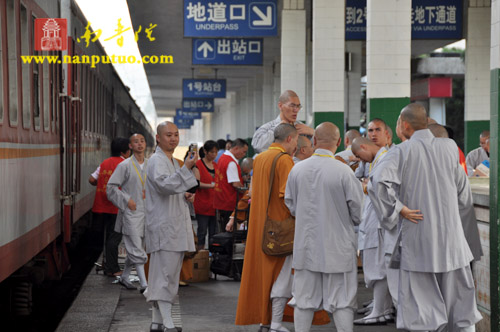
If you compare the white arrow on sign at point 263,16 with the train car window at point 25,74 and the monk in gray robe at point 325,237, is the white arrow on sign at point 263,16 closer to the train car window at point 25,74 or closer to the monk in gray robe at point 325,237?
the train car window at point 25,74

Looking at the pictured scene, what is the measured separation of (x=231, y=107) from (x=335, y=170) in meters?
45.9

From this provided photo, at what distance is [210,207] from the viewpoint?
13633 mm

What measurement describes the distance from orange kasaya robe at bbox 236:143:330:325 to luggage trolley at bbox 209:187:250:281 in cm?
332

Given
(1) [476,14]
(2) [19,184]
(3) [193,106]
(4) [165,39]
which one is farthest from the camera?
(3) [193,106]

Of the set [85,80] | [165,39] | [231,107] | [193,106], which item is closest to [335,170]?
[85,80]

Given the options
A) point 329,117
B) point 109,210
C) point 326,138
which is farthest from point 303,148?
point 329,117

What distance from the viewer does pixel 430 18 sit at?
19.0 metres

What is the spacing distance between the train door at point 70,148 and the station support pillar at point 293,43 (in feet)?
30.3

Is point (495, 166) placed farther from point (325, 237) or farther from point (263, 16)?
point (263, 16)

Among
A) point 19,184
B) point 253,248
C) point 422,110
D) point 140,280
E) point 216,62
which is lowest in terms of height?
point 140,280

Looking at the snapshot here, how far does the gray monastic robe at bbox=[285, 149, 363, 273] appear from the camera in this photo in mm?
7176

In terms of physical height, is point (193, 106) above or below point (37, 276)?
above

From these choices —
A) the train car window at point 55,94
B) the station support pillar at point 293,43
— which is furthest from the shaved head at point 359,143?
the station support pillar at point 293,43

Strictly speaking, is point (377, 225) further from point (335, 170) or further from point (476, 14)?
point (476, 14)
